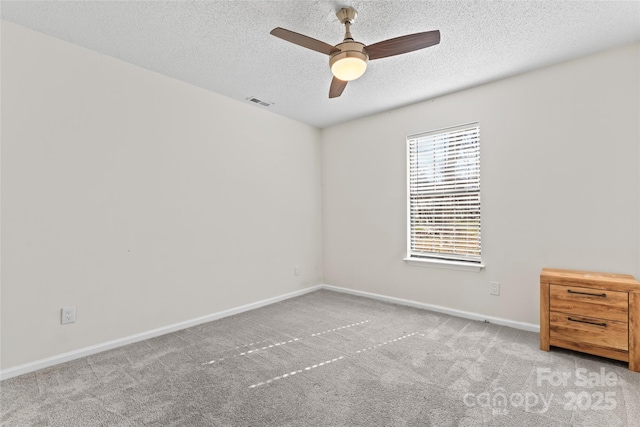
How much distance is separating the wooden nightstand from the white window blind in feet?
2.93

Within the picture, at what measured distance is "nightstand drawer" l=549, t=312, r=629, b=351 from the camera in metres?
2.20

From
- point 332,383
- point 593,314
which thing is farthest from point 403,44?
point 593,314

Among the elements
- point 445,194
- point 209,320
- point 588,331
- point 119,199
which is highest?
point 445,194

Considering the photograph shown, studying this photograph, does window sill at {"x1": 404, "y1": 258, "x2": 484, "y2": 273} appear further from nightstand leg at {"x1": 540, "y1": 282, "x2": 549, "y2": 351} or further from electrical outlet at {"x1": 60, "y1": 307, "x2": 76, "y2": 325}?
electrical outlet at {"x1": 60, "y1": 307, "x2": 76, "y2": 325}

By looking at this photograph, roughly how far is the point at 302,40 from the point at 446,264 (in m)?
2.77

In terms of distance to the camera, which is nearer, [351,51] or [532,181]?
[351,51]

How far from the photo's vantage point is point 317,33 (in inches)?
90.4

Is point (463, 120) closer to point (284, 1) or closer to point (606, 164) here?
point (606, 164)

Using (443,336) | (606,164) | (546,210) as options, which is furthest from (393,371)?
(606,164)

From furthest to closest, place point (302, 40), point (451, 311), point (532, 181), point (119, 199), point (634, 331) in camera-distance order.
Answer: point (451, 311) → point (532, 181) → point (119, 199) → point (634, 331) → point (302, 40)

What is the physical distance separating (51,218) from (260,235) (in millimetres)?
2042

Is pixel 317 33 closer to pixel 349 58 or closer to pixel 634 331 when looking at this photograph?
pixel 349 58

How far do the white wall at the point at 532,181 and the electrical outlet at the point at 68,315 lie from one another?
128 inches

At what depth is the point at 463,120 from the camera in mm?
3350
